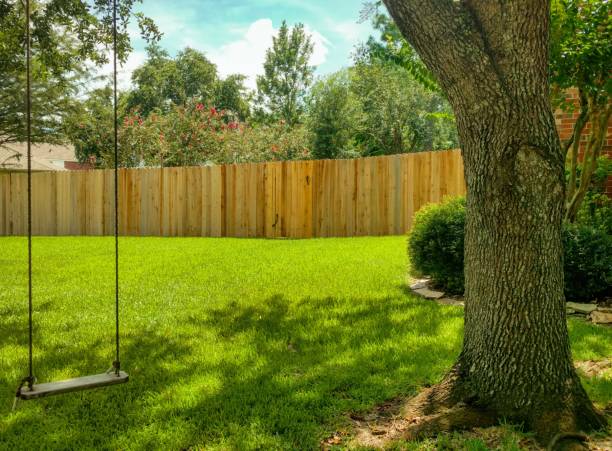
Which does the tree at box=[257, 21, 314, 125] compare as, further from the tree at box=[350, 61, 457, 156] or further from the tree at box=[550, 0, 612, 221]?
the tree at box=[550, 0, 612, 221]

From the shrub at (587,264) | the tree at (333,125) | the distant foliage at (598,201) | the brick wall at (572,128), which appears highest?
the tree at (333,125)

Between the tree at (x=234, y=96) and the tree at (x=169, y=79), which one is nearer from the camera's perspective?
the tree at (x=169, y=79)

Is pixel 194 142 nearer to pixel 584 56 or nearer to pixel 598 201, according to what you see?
pixel 598 201

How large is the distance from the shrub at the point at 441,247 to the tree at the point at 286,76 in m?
25.0

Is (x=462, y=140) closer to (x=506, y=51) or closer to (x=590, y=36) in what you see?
(x=506, y=51)

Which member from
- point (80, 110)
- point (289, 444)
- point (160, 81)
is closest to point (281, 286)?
point (289, 444)

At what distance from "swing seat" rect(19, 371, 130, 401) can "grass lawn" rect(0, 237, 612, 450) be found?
0.24 m

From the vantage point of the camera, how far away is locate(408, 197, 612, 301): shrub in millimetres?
5000

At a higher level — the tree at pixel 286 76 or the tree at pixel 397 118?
the tree at pixel 286 76

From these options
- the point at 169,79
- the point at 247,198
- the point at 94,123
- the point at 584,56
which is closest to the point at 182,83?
the point at 169,79

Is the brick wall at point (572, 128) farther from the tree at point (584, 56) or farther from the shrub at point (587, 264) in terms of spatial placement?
the shrub at point (587, 264)

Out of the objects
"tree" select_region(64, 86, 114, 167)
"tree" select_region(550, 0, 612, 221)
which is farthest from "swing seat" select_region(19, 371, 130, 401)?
"tree" select_region(64, 86, 114, 167)

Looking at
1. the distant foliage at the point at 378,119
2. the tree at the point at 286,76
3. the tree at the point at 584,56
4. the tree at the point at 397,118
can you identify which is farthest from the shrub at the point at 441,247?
the tree at the point at 286,76

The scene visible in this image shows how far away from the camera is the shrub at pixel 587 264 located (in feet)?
16.3
